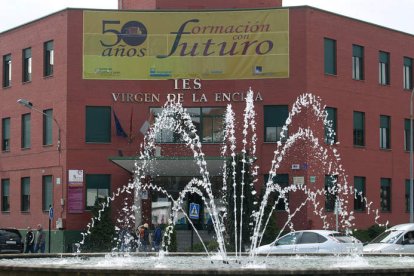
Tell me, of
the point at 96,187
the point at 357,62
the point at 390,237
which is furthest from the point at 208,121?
the point at 390,237

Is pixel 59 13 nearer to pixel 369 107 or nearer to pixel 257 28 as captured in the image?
pixel 257 28

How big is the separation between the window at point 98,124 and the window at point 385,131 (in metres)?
16.1

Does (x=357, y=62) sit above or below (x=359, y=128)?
above

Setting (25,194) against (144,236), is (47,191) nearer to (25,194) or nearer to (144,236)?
(25,194)

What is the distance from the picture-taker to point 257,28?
4578 cm

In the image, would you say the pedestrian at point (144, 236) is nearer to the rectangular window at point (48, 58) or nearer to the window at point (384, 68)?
the rectangular window at point (48, 58)

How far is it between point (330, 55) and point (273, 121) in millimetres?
5163

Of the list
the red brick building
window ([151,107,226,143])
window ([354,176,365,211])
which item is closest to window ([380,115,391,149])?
the red brick building

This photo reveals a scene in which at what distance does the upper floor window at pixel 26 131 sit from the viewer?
50219mm

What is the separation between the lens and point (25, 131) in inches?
1993

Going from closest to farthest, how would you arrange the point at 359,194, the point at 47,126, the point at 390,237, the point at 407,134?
the point at 390,237, the point at 359,194, the point at 47,126, the point at 407,134

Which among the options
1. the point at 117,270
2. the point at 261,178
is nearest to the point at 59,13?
the point at 261,178

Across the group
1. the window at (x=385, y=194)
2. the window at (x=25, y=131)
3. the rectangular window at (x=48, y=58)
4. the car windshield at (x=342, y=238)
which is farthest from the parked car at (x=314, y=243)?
the window at (x=25, y=131)

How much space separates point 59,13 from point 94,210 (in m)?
11.2
